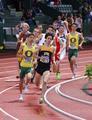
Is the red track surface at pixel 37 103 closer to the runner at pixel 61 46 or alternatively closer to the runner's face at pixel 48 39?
the runner at pixel 61 46

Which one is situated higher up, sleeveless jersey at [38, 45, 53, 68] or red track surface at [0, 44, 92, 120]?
sleeveless jersey at [38, 45, 53, 68]

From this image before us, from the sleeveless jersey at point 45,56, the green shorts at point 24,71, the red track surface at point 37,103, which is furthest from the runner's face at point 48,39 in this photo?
the red track surface at point 37,103

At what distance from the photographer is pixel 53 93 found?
1780 cm

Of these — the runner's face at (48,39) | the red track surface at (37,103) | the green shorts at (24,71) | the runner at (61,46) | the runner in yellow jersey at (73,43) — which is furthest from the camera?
the runner in yellow jersey at (73,43)

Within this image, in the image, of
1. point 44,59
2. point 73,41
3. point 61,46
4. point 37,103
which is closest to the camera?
point 37,103

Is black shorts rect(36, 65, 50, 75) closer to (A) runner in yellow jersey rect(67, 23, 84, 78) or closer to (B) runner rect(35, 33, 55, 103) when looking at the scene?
(B) runner rect(35, 33, 55, 103)

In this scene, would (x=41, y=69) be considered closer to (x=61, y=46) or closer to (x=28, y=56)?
(x=28, y=56)

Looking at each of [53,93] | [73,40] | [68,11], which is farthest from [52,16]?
[53,93]

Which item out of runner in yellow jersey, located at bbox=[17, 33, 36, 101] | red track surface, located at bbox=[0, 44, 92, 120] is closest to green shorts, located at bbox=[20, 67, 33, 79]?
runner in yellow jersey, located at bbox=[17, 33, 36, 101]

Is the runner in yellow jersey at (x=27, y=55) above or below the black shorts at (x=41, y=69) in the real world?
above

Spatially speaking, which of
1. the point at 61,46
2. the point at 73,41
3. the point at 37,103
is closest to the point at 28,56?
the point at 37,103

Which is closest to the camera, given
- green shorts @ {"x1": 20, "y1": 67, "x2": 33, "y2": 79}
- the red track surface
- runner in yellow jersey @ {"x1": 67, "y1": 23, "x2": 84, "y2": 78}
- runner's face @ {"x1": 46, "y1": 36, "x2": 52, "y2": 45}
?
the red track surface

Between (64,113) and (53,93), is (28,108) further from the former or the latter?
(53,93)

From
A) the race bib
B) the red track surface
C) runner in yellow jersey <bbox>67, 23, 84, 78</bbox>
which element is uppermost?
the race bib
